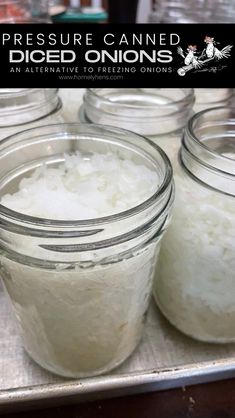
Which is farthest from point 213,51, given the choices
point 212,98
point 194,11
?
point 194,11

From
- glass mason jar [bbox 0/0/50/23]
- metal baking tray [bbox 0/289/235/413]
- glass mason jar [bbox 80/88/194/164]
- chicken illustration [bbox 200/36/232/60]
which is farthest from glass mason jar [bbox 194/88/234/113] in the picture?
glass mason jar [bbox 0/0/50/23]

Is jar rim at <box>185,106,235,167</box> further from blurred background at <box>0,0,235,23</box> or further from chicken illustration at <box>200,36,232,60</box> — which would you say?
blurred background at <box>0,0,235,23</box>

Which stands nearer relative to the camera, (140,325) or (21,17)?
(140,325)

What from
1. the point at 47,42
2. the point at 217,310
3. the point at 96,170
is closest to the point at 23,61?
the point at 47,42

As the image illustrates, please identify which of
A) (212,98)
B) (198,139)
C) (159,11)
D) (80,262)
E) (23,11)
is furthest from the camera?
(159,11)

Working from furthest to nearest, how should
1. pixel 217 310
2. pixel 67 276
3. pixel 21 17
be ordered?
pixel 21 17
pixel 217 310
pixel 67 276

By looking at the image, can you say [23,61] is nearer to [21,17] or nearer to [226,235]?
[226,235]

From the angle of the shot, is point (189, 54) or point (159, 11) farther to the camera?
point (159, 11)

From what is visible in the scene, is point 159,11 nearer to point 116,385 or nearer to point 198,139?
point 198,139
